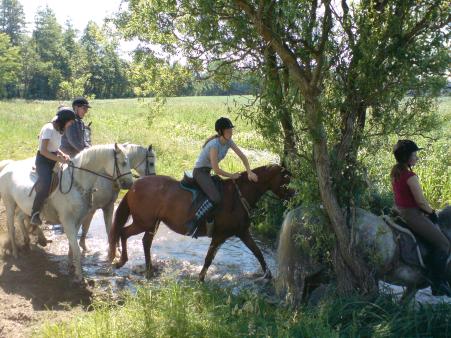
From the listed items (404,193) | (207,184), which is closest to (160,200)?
(207,184)

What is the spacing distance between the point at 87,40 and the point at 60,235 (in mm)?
115170

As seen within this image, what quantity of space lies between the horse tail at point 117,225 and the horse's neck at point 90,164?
0.75 meters

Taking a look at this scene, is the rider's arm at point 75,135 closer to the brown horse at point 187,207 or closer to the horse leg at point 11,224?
the horse leg at point 11,224

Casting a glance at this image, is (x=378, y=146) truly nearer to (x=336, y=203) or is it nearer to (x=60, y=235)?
(x=336, y=203)

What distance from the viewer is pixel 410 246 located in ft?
20.0

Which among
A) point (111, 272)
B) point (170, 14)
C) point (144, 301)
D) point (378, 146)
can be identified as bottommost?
point (111, 272)

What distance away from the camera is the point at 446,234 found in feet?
20.2

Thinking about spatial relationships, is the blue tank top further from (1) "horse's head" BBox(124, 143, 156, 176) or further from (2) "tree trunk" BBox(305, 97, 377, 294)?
(1) "horse's head" BBox(124, 143, 156, 176)

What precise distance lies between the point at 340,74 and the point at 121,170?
3874 millimetres

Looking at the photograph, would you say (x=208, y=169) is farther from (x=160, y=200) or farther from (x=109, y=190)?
(x=109, y=190)

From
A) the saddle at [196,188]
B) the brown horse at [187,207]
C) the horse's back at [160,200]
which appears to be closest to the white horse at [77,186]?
the horse's back at [160,200]

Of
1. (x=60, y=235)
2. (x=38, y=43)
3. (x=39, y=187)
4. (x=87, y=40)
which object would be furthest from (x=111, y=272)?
(x=87, y=40)

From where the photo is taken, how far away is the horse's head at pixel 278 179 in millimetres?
7461

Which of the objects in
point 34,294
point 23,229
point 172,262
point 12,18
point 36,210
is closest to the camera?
point 34,294
